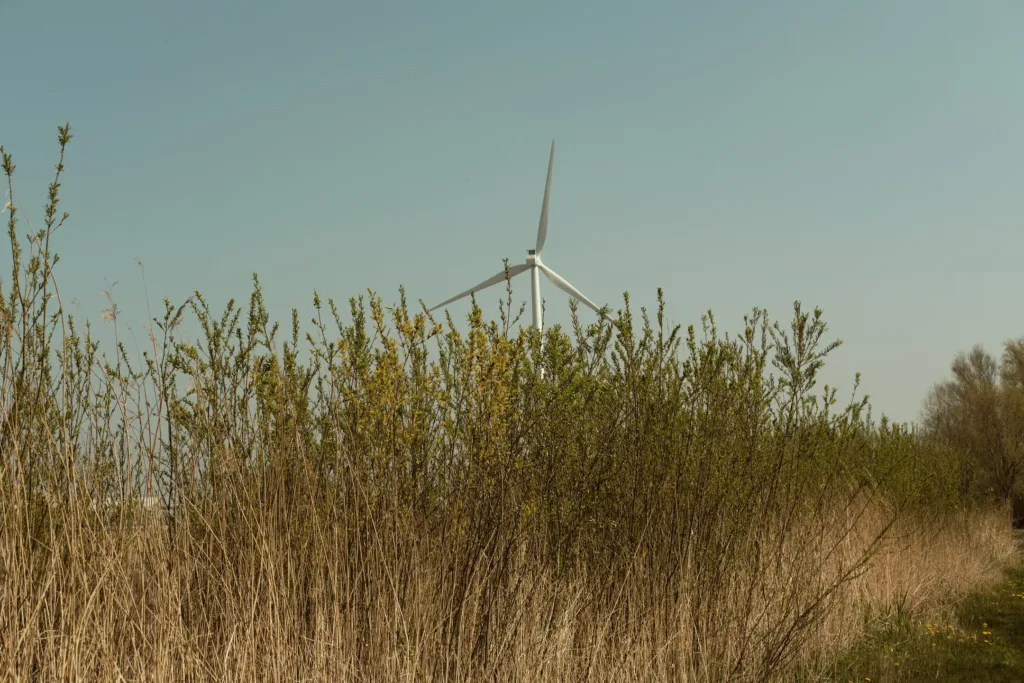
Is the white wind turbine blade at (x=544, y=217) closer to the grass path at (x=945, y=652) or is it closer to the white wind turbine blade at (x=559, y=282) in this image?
the white wind turbine blade at (x=559, y=282)

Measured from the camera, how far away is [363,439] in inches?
188

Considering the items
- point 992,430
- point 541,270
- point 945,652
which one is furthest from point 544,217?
point 992,430

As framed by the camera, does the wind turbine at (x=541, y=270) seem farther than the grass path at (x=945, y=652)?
Yes

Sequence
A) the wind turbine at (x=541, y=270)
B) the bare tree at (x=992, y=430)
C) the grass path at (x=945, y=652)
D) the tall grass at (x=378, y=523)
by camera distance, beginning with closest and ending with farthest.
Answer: the tall grass at (x=378, y=523) → the grass path at (x=945, y=652) → the wind turbine at (x=541, y=270) → the bare tree at (x=992, y=430)

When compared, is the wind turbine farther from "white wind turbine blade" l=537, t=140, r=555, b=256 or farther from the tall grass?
the tall grass

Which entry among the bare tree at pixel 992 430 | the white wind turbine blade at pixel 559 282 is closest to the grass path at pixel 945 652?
the white wind turbine blade at pixel 559 282

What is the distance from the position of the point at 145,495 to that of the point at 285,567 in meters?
0.77

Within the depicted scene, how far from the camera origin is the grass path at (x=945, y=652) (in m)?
7.54

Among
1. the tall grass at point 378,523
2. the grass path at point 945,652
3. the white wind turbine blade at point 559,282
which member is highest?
the white wind turbine blade at point 559,282

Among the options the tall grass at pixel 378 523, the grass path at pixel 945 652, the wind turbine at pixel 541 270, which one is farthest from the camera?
the wind turbine at pixel 541 270

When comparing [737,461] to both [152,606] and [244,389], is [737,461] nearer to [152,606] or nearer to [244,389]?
[244,389]

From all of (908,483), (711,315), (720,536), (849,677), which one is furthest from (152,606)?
(908,483)

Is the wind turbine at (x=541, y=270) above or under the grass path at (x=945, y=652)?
above

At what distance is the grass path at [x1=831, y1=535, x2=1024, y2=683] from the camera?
24.7 feet
